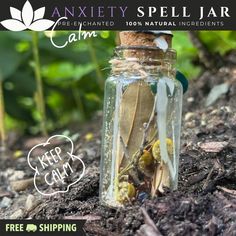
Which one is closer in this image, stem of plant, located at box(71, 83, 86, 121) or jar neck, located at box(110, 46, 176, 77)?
jar neck, located at box(110, 46, 176, 77)

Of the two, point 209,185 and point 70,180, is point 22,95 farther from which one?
point 209,185

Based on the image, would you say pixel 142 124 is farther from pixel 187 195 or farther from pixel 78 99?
pixel 78 99

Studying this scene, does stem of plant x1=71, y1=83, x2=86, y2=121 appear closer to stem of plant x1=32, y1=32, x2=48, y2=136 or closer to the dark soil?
stem of plant x1=32, y1=32, x2=48, y2=136

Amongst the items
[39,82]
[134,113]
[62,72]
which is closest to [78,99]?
[62,72]

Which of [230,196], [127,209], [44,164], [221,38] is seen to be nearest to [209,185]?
[230,196]

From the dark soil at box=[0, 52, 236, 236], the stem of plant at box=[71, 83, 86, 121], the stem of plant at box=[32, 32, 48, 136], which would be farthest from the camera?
the stem of plant at box=[71, 83, 86, 121]

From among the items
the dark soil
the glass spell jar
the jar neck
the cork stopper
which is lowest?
the dark soil

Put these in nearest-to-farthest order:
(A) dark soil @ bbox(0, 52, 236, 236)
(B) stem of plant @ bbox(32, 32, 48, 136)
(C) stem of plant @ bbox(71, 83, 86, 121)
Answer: (A) dark soil @ bbox(0, 52, 236, 236)
(B) stem of plant @ bbox(32, 32, 48, 136)
(C) stem of plant @ bbox(71, 83, 86, 121)

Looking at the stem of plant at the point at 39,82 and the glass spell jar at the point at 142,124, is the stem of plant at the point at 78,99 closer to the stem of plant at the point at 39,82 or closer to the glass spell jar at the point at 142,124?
the stem of plant at the point at 39,82

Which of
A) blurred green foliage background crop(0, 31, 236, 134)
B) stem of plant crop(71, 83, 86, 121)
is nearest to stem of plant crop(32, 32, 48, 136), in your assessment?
blurred green foliage background crop(0, 31, 236, 134)
